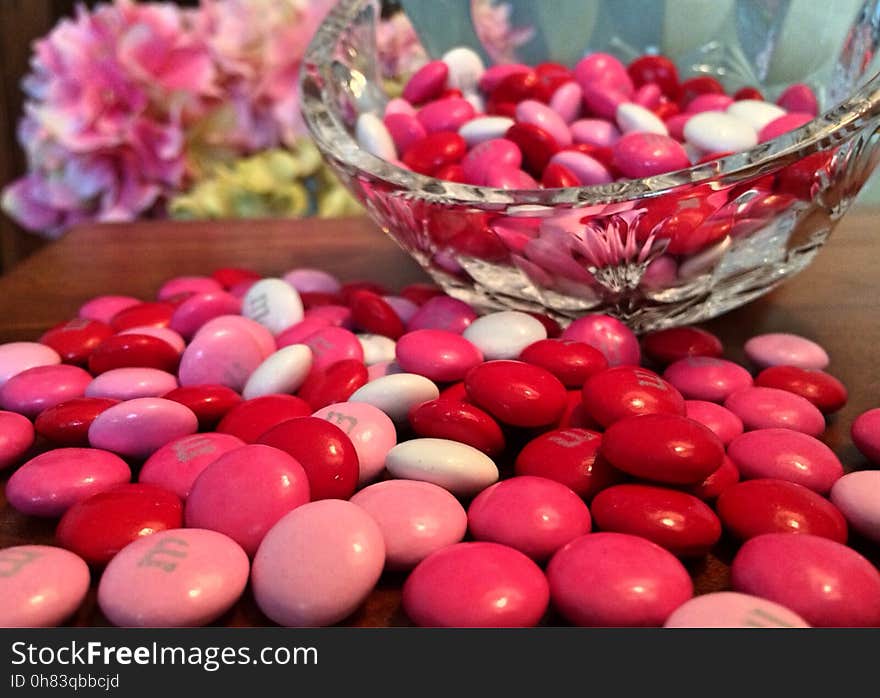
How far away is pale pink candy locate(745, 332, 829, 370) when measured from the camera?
26.6 inches

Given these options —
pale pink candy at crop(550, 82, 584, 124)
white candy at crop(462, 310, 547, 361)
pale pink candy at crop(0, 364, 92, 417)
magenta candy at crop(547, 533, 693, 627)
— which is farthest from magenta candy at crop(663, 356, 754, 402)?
pale pink candy at crop(0, 364, 92, 417)

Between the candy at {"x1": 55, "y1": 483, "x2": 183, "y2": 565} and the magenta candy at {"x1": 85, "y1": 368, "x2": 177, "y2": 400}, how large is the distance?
0.14 meters

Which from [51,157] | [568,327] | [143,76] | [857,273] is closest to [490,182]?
[568,327]

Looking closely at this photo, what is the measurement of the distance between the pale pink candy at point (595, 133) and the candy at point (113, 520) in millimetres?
501

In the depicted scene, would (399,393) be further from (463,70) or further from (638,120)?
(463,70)

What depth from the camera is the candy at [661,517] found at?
18.3 inches

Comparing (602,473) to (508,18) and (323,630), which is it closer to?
(323,630)

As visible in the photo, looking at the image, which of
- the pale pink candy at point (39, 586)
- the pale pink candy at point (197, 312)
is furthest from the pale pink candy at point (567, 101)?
the pale pink candy at point (39, 586)

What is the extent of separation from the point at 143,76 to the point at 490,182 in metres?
0.70

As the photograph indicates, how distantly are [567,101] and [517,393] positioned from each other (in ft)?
1.33

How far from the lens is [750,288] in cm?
70

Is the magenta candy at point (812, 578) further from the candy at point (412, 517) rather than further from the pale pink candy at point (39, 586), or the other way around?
the pale pink candy at point (39, 586)

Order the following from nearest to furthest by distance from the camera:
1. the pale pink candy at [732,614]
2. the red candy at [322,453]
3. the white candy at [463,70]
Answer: the pale pink candy at [732,614]
the red candy at [322,453]
the white candy at [463,70]

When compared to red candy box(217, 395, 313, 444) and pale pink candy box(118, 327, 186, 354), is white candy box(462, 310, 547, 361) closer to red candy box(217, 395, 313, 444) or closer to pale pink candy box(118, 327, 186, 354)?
red candy box(217, 395, 313, 444)
